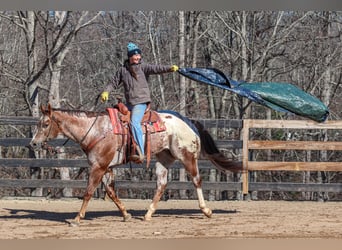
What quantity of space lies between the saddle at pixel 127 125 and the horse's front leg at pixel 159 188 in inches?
20.3

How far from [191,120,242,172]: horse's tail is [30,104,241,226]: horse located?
27 mm

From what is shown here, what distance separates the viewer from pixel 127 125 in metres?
9.07

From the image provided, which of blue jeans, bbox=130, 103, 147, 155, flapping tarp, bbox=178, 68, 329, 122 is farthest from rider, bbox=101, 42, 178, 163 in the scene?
flapping tarp, bbox=178, 68, 329, 122

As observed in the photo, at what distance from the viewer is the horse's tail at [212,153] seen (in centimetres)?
973

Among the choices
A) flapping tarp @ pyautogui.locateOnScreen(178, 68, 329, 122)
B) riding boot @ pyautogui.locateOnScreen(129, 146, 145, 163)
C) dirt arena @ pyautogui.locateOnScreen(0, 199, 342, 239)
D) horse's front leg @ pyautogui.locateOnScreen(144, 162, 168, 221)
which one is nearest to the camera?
dirt arena @ pyautogui.locateOnScreen(0, 199, 342, 239)

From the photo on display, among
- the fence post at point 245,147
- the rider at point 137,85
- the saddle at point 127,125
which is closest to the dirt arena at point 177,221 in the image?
the fence post at point 245,147

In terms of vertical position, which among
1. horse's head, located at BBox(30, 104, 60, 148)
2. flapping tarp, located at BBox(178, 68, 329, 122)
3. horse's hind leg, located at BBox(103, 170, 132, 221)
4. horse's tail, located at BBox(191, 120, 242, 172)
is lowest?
horse's hind leg, located at BBox(103, 170, 132, 221)

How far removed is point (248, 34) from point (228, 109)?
8.09ft

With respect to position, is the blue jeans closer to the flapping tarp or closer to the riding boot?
A: the riding boot

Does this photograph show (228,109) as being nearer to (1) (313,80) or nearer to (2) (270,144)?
(1) (313,80)

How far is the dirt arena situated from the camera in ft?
26.6

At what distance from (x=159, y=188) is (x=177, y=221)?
535 mm

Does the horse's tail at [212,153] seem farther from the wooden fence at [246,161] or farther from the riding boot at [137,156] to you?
the wooden fence at [246,161]

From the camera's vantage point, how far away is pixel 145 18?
1891 cm
